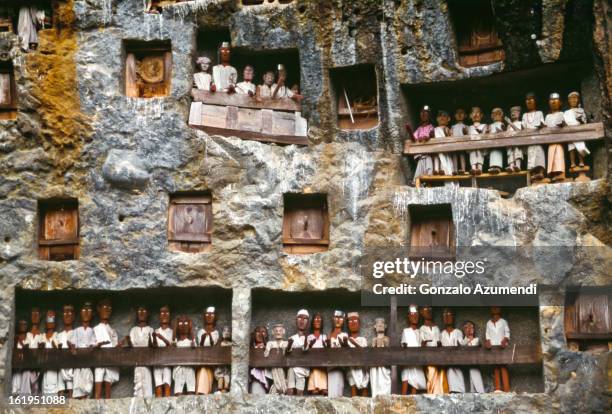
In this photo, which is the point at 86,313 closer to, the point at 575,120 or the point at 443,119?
the point at 443,119

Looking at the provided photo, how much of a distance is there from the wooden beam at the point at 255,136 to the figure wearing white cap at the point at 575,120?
4892 mm

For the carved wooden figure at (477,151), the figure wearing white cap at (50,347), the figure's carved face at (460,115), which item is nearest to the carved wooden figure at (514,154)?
the carved wooden figure at (477,151)

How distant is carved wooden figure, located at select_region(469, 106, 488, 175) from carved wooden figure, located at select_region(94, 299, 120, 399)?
284 inches

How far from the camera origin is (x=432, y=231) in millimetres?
23266

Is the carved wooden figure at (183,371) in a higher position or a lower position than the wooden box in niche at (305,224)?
lower

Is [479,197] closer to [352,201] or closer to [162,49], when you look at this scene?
[352,201]

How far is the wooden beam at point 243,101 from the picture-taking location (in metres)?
23.8

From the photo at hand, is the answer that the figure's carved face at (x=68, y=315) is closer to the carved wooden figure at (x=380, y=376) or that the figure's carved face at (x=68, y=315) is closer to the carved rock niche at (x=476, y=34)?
the carved wooden figure at (x=380, y=376)

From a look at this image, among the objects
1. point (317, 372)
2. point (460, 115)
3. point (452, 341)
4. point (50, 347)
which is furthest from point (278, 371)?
point (460, 115)

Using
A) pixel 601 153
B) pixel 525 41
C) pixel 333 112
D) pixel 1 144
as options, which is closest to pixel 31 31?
pixel 1 144

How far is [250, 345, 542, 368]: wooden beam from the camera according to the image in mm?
21984

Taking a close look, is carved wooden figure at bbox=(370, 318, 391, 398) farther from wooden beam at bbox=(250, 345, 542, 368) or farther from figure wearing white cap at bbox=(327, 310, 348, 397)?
figure wearing white cap at bbox=(327, 310, 348, 397)

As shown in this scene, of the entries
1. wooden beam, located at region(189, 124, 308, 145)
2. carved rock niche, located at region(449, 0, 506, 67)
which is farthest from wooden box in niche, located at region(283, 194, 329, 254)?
carved rock niche, located at region(449, 0, 506, 67)

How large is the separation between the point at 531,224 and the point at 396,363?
341 centimetres
